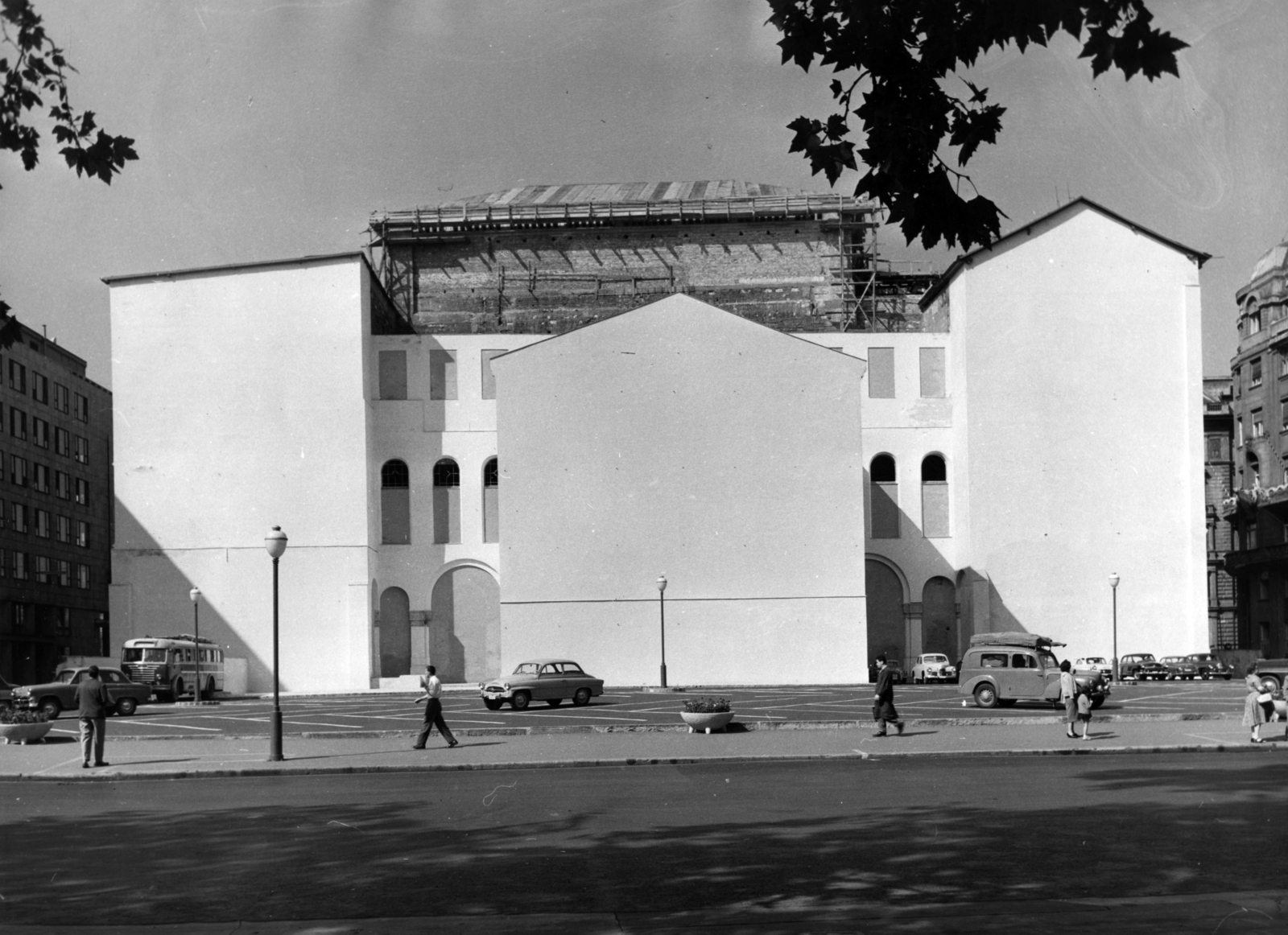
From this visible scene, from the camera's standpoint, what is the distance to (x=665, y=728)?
2941 cm

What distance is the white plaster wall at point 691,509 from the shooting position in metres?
54.9

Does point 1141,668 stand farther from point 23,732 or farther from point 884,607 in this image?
point 23,732

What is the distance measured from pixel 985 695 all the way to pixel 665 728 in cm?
910

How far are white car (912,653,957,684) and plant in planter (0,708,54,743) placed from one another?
36.2 meters

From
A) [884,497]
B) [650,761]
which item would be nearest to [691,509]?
[884,497]

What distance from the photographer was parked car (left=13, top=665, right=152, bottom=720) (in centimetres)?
3478

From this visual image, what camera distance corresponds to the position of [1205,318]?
62031mm

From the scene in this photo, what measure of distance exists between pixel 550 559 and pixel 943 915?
153 feet

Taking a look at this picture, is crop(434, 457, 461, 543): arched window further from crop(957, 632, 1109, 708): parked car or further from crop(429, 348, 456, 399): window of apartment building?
crop(957, 632, 1109, 708): parked car

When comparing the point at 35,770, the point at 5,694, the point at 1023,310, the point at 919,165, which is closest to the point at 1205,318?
the point at 1023,310

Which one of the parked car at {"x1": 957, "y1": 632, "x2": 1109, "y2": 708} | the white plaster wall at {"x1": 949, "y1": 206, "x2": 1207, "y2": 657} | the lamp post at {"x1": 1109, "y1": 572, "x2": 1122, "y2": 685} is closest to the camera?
the parked car at {"x1": 957, "y1": 632, "x2": 1109, "y2": 708}

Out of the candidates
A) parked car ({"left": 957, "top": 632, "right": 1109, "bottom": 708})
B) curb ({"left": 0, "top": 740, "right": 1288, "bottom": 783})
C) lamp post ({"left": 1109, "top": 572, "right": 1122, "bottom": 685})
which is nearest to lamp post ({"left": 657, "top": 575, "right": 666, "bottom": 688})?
parked car ({"left": 957, "top": 632, "right": 1109, "bottom": 708})

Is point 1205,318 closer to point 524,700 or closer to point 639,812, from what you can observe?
point 524,700

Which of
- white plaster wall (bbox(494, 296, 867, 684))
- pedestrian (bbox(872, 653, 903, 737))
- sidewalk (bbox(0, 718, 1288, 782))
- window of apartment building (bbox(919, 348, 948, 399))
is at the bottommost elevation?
sidewalk (bbox(0, 718, 1288, 782))
